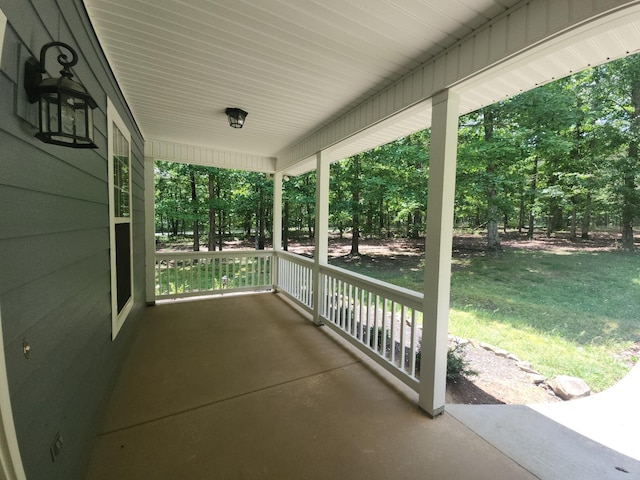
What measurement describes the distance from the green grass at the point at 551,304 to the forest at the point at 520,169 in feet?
4.14

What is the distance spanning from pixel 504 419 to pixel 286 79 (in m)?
3.30

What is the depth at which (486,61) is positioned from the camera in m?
1.66

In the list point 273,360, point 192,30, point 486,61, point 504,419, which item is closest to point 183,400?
point 273,360

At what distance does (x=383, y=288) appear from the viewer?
8.86 ft

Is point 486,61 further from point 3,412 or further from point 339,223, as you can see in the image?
point 339,223

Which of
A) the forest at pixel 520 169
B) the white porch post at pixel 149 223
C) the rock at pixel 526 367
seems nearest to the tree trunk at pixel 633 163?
the forest at pixel 520 169

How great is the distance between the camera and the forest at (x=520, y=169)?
21.1 ft

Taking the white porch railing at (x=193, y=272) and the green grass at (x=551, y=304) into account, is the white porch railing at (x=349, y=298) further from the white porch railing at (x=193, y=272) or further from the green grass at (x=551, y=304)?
the green grass at (x=551, y=304)

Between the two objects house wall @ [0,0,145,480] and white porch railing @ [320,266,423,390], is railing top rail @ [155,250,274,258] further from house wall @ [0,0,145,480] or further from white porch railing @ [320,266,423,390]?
house wall @ [0,0,145,480]

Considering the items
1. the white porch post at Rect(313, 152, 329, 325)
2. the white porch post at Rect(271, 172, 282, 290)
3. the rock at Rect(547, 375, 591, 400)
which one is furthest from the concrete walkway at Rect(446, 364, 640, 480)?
the white porch post at Rect(271, 172, 282, 290)

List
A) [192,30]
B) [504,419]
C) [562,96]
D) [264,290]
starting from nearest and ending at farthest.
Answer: [192,30] < [504,419] < [264,290] < [562,96]

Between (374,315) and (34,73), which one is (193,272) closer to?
(374,315)

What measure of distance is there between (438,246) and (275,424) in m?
1.79

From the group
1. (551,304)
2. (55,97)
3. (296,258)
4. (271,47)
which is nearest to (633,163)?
(551,304)
